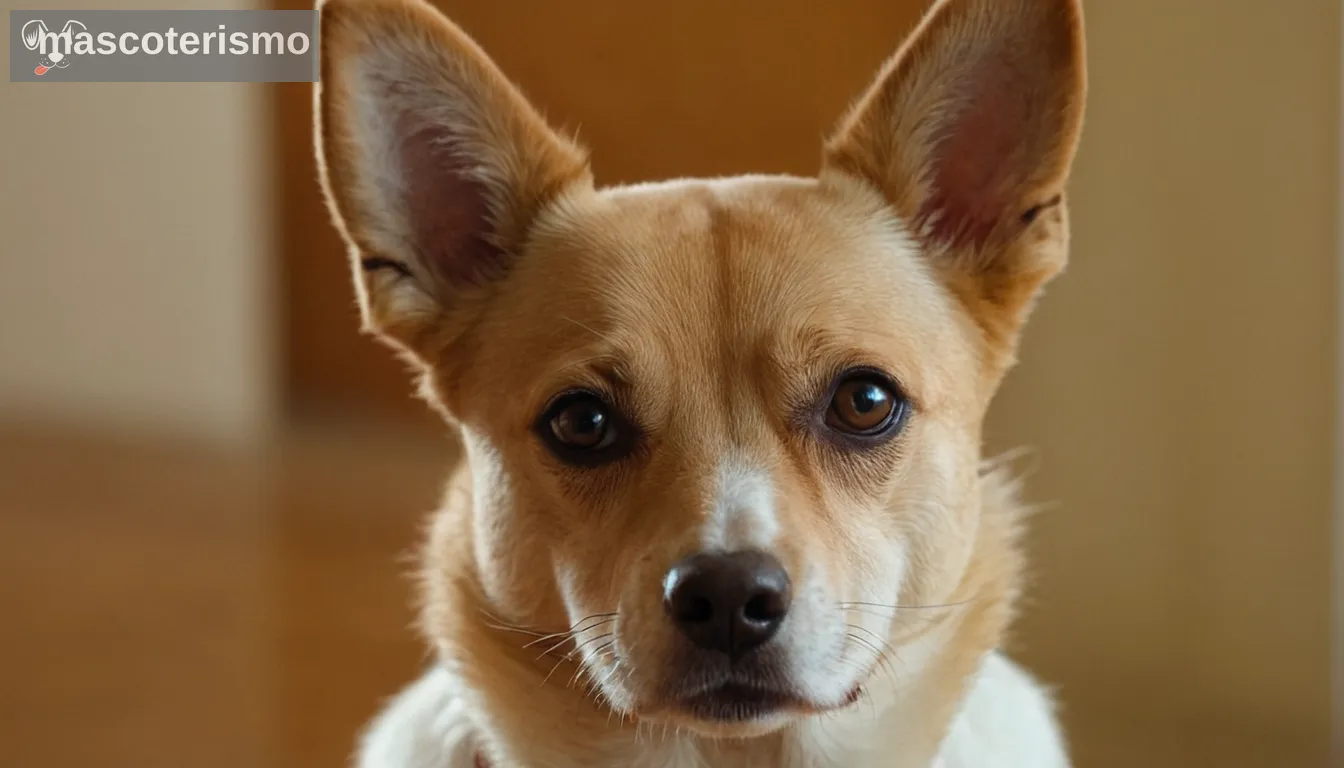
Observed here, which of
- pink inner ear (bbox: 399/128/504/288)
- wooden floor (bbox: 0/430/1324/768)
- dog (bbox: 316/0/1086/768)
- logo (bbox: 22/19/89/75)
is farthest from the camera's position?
wooden floor (bbox: 0/430/1324/768)

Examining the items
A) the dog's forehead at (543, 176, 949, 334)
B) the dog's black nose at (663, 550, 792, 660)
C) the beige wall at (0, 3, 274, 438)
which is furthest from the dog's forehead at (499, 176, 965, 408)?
the beige wall at (0, 3, 274, 438)

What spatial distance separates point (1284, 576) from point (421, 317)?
1.69 m

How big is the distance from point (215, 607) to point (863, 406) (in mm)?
2452

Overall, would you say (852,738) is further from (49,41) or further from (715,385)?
(49,41)

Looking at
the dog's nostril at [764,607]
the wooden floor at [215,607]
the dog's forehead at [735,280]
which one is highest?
the dog's forehead at [735,280]

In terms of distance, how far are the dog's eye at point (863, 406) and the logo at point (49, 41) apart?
1.36 meters

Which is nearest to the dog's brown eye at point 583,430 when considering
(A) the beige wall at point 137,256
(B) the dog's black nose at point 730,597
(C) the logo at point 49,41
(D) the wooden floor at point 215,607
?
(B) the dog's black nose at point 730,597

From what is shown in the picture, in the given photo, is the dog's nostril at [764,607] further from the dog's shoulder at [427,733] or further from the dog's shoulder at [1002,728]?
the dog's shoulder at [427,733]

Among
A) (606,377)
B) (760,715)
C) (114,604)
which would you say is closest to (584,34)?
(114,604)

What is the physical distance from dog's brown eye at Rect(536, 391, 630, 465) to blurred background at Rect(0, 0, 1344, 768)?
1279mm

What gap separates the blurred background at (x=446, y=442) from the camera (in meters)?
2.36

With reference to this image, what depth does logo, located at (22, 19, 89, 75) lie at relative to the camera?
78.6 inches

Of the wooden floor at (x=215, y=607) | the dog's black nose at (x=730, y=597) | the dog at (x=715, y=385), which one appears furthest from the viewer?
the wooden floor at (x=215, y=607)

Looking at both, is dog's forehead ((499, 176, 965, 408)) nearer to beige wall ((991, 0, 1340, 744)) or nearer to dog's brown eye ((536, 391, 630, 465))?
dog's brown eye ((536, 391, 630, 465))
